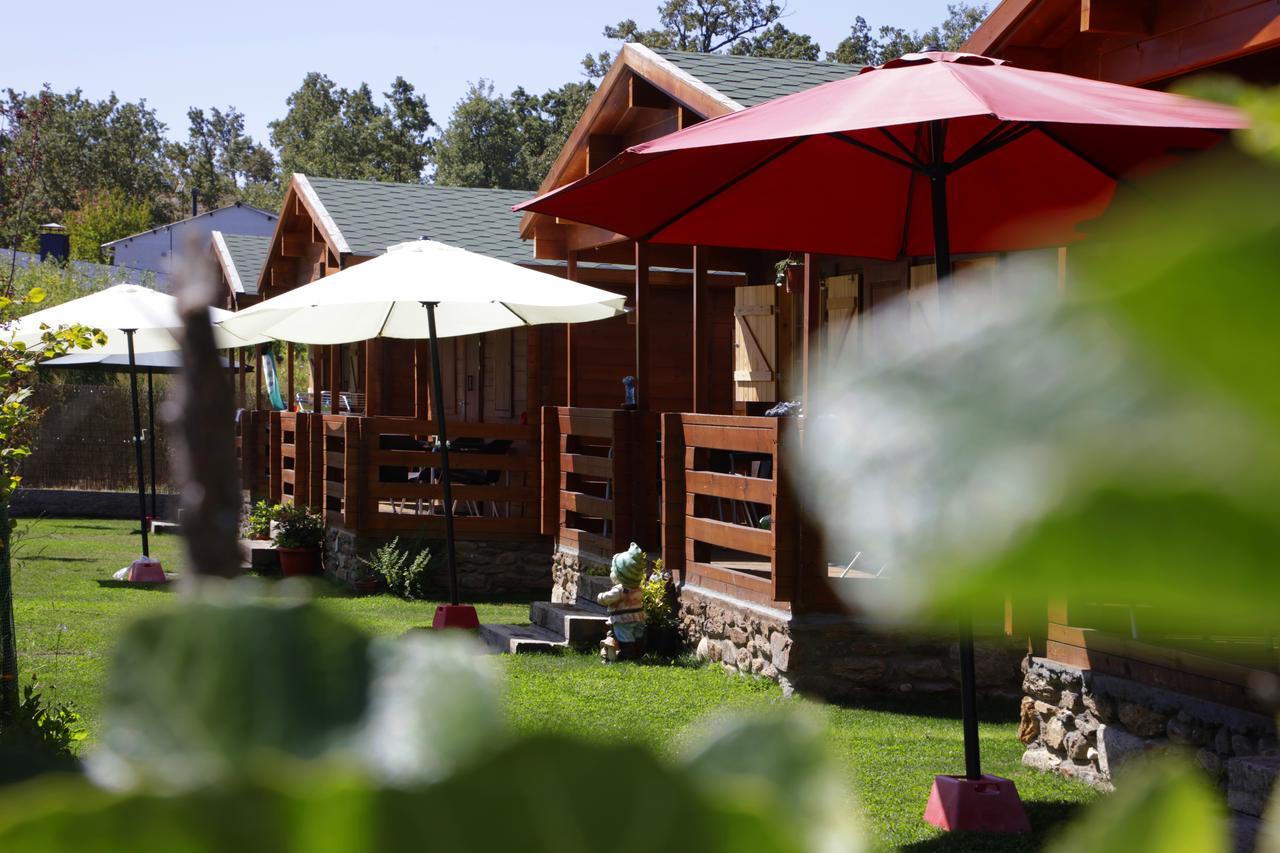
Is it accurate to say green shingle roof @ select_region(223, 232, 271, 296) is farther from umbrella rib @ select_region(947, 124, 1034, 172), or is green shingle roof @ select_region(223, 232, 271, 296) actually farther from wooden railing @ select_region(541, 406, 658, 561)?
umbrella rib @ select_region(947, 124, 1034, 172)

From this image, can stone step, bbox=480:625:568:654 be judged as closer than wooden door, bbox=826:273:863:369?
Yes

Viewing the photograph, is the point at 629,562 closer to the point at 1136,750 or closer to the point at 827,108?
the point at 1136,750

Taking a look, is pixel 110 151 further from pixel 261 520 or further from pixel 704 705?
pixel 704 705

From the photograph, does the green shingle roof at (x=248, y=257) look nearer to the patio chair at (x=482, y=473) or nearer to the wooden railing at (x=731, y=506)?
the patio chair at (x=482, y=473)

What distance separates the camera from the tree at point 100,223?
4853 centimetres

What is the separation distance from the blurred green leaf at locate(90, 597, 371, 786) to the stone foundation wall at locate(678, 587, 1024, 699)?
783cm

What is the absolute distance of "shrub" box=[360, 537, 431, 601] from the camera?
12.8 m

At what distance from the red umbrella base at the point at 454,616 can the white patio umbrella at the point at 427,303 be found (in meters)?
0.02

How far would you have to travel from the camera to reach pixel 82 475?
78.4 feet

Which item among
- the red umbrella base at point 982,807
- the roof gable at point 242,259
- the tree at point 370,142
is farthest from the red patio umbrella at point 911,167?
the tree at point 370,142

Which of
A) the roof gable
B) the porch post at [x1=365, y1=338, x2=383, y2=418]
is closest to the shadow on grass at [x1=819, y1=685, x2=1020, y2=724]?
the porch post at [x1=365, y1=338, x2=383, y2=418]

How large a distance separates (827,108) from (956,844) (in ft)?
9.42

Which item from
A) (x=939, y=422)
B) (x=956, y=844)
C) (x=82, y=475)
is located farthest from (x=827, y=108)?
(x=82, y=475)

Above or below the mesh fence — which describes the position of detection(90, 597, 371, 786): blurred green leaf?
above
